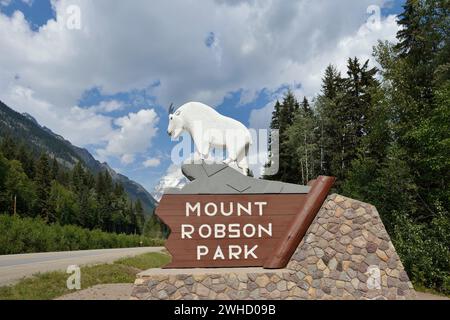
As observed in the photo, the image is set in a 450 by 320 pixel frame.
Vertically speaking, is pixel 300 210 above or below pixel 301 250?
above

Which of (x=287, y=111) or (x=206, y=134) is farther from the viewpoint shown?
(x=287, y=111)

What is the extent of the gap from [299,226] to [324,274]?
95 centimetres

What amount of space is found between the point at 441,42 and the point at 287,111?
59.7ft

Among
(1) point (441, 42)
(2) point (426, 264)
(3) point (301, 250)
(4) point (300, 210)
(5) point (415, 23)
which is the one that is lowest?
(2) point (426, 264)

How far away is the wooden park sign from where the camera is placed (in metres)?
6.76

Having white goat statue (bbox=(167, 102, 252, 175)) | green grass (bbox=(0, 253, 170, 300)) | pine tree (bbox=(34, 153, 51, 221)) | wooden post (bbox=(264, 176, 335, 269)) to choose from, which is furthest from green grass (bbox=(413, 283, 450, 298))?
pine tree (bbox=(34, 153, 51, 221))

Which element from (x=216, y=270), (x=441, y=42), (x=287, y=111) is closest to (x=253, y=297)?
(x=216, y=270)

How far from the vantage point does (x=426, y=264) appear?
11.5 metres

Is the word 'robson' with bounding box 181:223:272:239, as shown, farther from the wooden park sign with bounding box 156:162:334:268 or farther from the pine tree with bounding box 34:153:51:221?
the pine tree with bounding box 34:153:51:221

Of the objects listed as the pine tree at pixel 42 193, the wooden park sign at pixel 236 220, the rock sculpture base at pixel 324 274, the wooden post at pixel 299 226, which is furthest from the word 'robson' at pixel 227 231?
the pine tree at pixel 42 193

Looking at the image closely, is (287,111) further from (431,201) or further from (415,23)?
(431,201)

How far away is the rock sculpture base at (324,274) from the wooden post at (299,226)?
0.40ft

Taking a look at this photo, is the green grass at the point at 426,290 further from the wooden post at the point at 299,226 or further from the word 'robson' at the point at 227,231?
the word 'robson' at the point at 227,231

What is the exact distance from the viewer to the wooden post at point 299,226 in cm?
675
